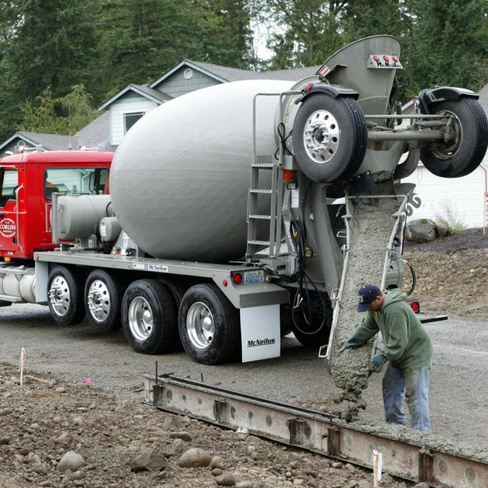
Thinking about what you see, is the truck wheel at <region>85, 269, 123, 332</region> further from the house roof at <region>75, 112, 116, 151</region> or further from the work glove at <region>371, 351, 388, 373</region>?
the house roof at <region>75, 112, 116, 151</region>

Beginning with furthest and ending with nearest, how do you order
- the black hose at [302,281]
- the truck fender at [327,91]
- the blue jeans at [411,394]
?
the black hose at [302,281] < the truck fender at [327,91] < the blue jeans at [411,394]

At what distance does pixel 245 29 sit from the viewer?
2670 inches

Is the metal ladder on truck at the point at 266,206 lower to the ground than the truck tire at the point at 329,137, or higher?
lower

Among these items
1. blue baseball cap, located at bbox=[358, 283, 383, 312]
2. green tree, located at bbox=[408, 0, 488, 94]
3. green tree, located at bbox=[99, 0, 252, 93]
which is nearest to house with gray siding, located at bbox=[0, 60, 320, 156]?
green tree, located at bbox=[408, 0, 488, 94]

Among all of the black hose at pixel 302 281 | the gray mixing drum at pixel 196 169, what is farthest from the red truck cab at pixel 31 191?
the black hose at pixel 302 281

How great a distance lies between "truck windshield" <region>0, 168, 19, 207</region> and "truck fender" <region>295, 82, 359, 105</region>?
6.57m

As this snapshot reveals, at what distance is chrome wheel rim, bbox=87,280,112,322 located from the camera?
13844 mm

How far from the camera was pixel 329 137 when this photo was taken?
10422mm

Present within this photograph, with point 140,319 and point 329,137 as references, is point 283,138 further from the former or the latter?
point 140,319

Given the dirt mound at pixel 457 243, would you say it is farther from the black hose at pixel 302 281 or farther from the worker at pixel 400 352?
the worker at pixel 400 352

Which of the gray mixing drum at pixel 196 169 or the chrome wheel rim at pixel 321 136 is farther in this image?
the gray mixing drum at pixel 196 169

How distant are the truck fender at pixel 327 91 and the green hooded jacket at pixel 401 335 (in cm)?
291

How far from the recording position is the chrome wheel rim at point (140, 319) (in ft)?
43.2

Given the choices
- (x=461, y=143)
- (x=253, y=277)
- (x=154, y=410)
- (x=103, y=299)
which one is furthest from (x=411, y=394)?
(x=103, y=299)
